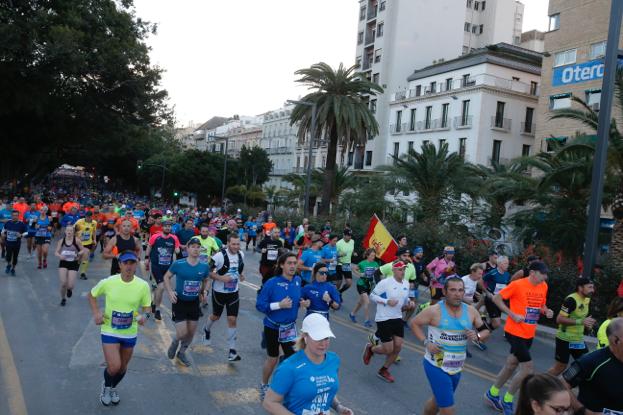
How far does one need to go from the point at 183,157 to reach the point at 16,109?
4079 cm

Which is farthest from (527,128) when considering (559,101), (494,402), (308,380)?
(308,380)

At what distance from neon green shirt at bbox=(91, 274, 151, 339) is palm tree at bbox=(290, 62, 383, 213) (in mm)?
25999

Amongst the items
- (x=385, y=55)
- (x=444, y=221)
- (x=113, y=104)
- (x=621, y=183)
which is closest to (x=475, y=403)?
(x=621, y=183)

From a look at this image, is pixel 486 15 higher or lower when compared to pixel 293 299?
higher

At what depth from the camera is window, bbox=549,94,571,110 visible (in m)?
32.2

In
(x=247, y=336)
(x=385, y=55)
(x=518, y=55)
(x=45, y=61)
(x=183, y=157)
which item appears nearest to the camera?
(x=247, y=336)

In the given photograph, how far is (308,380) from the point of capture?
12.5 feet

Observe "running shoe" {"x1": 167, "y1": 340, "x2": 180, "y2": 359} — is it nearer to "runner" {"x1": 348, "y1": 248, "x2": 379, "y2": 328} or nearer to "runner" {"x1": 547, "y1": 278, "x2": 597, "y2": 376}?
"runner" {"x1": 348, "y1": 248, "x2": 379, "y2": 328}

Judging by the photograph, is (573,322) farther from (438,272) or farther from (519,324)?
(438,272)

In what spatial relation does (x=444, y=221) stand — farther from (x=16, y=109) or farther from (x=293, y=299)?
(x=16, y=109)

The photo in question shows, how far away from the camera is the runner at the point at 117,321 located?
6059 mm

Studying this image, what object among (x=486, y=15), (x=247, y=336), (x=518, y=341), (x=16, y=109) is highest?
(x=486, y=15)

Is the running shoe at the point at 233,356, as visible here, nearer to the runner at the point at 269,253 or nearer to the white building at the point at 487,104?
the runner at the point at 269,253

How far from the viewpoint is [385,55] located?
52.9 metres
